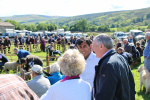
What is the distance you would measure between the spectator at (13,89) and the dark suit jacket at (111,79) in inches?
39.4

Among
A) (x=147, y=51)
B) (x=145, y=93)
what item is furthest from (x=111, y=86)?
(x=145, y=93)

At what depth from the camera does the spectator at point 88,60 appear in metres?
2.99

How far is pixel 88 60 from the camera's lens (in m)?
3.20

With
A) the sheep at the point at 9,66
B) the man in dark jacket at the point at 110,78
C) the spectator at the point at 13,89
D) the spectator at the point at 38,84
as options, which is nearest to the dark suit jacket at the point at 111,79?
the man in dark jacket at the point at 110,78

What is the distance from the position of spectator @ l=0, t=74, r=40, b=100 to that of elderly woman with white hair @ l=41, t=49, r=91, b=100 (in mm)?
869

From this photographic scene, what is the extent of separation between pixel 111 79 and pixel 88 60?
4.82 feet

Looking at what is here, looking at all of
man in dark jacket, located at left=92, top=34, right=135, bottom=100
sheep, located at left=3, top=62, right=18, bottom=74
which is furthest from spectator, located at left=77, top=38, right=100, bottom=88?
Result: sheep, located at left=3, top=62, right=18, bottom=74

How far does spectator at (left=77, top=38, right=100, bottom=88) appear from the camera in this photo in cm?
299

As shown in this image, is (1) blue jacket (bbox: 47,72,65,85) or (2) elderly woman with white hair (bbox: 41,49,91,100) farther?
(1) blue jacket (bbox: 47,72,65,85)

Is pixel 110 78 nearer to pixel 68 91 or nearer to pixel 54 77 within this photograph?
pixel 68 91

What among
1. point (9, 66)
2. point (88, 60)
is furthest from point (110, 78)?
point (9, 66)

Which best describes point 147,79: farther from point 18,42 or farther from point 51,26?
point 51,26

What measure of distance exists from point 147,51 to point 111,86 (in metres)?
3.72

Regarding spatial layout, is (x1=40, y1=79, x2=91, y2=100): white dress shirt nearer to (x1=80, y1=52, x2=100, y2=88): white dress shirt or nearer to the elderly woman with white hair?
the elderly woman with white hair
